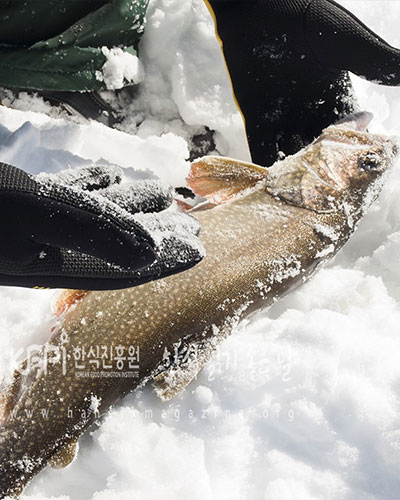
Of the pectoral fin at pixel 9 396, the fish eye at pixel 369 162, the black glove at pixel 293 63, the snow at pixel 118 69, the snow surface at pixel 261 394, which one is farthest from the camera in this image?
the snow at pixel 118 69

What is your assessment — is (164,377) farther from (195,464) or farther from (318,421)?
(318,421)

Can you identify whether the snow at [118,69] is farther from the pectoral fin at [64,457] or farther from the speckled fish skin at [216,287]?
the pectoral fin at [64,457]

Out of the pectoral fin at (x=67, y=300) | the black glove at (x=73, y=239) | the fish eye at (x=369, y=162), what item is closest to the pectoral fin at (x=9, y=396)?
the pectoral fin at (x=67, y=300)

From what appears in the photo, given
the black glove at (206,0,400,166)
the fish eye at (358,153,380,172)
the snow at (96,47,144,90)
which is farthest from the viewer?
the snow at (96,47,144,90)

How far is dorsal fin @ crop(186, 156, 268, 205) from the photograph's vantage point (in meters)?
2.57

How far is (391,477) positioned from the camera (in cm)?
201

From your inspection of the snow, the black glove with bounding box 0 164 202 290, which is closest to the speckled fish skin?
the black glove with bounding box 0 164 202 290

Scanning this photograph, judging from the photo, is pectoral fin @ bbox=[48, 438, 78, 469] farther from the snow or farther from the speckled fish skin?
the snow

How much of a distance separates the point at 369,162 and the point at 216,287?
1063 millimetres

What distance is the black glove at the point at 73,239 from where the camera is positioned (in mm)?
1250

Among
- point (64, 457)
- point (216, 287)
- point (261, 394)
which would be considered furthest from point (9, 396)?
point (261, 394)

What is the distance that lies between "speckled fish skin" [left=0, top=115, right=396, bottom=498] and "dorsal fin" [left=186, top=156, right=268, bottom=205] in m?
0.07

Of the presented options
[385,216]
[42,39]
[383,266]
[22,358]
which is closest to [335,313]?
[383,266]

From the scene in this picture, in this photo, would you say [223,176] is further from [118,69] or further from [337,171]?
[118,69]
